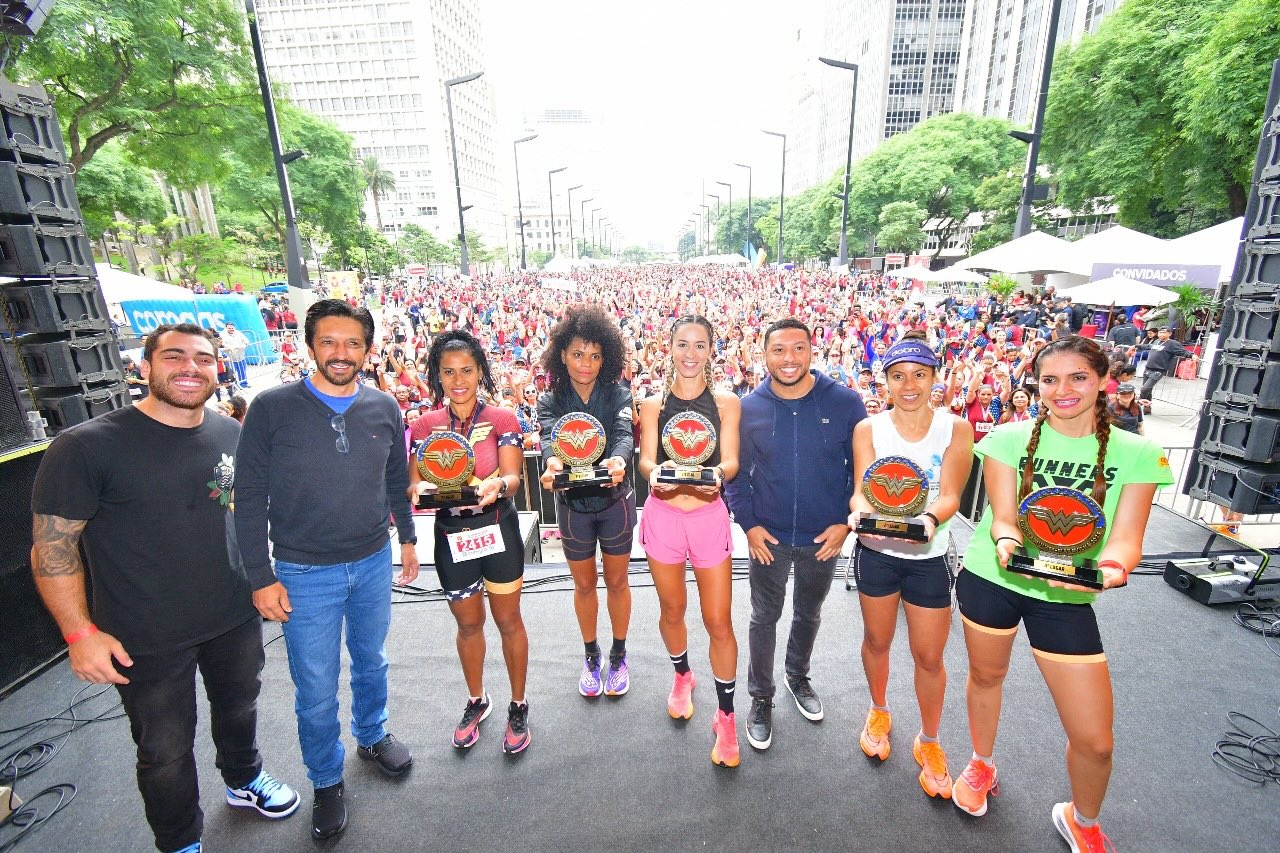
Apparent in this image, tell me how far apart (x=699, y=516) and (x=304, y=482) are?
180 centimetres

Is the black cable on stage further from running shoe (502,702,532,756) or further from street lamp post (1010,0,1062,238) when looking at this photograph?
street lamp post (1010,0,1062,238)

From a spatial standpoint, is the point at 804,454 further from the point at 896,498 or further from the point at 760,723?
the point at 760,723

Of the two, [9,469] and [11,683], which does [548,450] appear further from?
[11,683]

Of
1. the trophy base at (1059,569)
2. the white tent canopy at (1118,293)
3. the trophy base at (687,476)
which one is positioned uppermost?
the white tent canopy at (1118,293)

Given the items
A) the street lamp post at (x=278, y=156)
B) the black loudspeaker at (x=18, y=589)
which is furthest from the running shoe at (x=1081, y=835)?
the street lamp post at (x=278, y=156)

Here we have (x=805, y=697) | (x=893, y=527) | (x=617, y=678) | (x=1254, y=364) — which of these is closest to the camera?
(x=893, y=527)

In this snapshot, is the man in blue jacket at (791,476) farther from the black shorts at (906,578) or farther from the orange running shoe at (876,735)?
the orange running shoe at (876,735)

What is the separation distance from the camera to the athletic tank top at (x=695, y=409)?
2.92m

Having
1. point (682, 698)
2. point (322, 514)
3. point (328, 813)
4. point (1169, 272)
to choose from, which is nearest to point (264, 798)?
point (328, 813)

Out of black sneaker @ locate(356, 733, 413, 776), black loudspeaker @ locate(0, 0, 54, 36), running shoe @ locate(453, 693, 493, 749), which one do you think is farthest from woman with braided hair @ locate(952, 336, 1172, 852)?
black loudspeaker @ locate(0, 0, 54, 36)

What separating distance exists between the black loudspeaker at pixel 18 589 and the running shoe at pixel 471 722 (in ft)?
10.0

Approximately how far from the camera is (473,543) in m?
2.83

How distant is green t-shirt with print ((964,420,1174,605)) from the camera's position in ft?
7.22

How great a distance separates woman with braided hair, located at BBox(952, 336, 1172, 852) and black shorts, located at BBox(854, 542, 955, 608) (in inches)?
4.9
